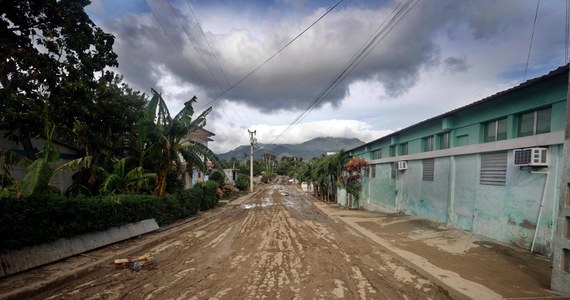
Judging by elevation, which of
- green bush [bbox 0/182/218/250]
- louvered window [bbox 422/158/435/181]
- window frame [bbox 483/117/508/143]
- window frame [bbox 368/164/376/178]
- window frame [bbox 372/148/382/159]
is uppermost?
window frame [bbox 483/117/508/143]

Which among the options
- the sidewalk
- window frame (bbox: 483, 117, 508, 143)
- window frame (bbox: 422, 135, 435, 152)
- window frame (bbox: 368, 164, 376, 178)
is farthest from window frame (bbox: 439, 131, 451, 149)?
window frame (bbox: 368, 164, 376, 178)

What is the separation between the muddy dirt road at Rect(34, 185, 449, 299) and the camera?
5251 millimetres

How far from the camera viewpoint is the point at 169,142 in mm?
13594

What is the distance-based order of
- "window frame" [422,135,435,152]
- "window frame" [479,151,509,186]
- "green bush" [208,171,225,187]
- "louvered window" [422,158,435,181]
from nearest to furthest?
"window frame" [479,151,509,186], "louvered window" [422,158,435,181], "window frame" [422,135,435,152], "green bush" [208,171,225,187]

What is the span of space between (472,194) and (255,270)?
7.75 m

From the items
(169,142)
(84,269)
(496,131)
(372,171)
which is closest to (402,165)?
(372,171)

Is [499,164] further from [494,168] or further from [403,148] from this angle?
[403,148]

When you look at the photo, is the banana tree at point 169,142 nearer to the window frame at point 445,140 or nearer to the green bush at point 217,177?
the window frame at point 445,140

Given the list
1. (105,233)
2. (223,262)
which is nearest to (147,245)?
(105,233)

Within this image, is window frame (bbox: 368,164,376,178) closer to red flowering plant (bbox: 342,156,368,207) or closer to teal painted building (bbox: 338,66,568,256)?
red flowering plant (bbox: 342,156,368,207)

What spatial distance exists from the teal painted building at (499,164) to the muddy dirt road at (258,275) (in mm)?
3557

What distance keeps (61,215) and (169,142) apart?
6896 millimetres

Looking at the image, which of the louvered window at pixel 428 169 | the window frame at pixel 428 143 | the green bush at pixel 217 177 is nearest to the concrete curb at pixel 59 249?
the louvered window at pixel 428 169

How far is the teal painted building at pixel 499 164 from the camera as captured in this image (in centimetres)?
721
